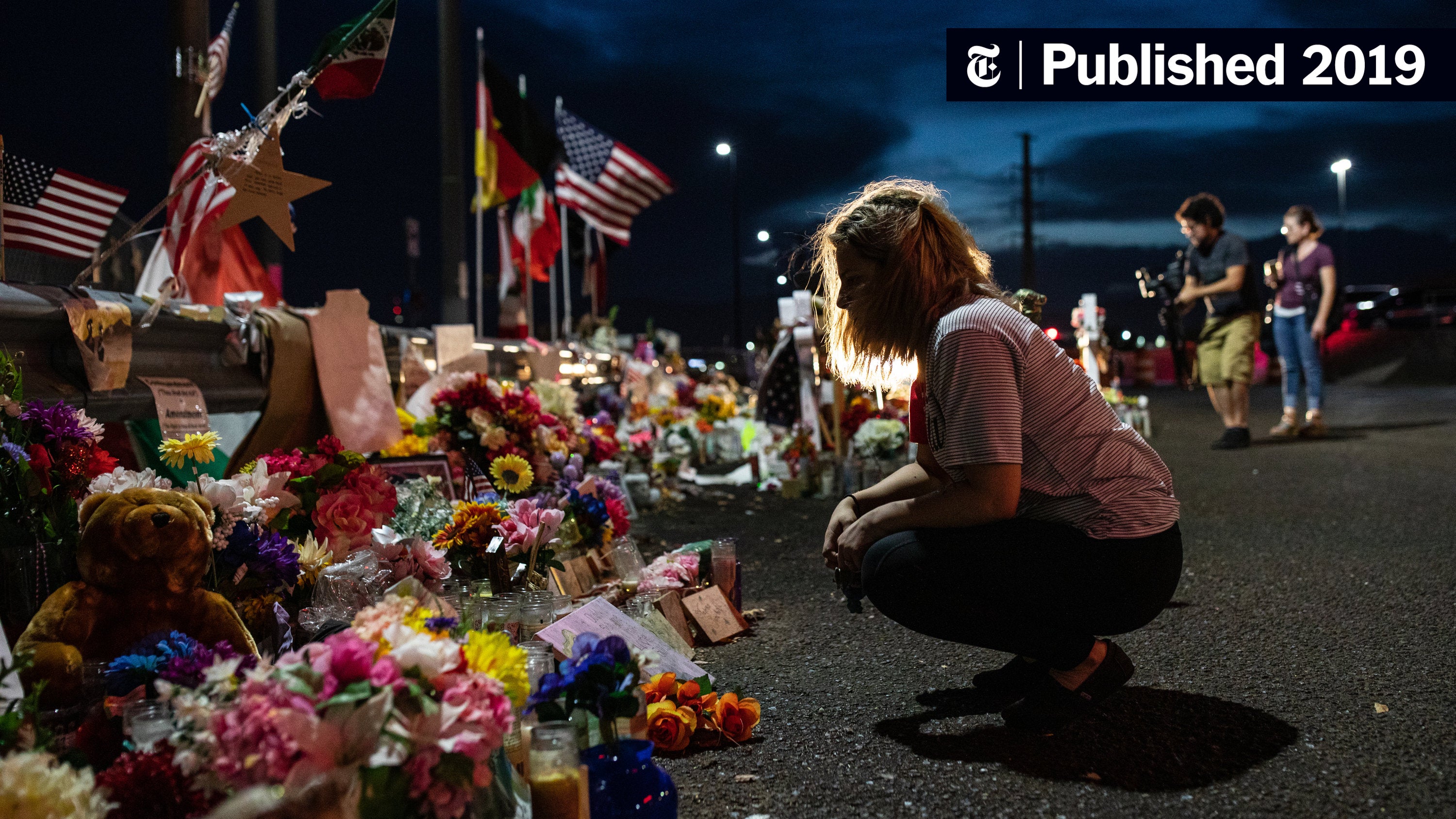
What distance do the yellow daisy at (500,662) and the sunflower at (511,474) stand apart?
2.86 meters

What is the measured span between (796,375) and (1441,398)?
1286 centimetres

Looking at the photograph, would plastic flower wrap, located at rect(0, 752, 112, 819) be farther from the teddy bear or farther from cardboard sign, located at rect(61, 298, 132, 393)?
cardboard sign, located at rect(61, 298, 132, 393)

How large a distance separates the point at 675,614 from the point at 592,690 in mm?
→ 1875

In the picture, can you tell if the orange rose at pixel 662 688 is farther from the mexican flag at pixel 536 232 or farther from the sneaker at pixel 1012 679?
the mexican flag at pixel 536 232

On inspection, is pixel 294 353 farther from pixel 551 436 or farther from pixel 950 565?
pixel 950 565

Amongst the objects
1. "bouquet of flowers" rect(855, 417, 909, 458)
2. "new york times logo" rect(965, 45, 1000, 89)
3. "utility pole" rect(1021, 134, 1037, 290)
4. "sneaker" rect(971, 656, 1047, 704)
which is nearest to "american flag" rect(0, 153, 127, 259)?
"sneaker" rect(971, 656, 1047, 704)

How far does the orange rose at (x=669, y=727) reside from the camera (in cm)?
281

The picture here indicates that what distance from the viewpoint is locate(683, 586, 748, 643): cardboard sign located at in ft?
13.1

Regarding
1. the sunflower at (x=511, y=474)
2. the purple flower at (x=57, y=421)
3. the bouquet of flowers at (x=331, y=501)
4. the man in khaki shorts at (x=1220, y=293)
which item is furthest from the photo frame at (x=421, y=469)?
the man in khaki shorts at (x=1220, y=293)

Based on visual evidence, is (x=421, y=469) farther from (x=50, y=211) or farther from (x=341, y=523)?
(x=50, y=211)

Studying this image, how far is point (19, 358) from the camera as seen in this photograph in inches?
123

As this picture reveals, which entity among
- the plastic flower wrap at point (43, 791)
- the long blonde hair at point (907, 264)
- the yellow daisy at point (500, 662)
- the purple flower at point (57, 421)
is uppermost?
the long blonde hair at point (907, 264)

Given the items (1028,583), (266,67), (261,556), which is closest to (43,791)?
(261,556)

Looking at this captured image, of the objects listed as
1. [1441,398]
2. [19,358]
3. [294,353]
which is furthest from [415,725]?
[1441,398]
